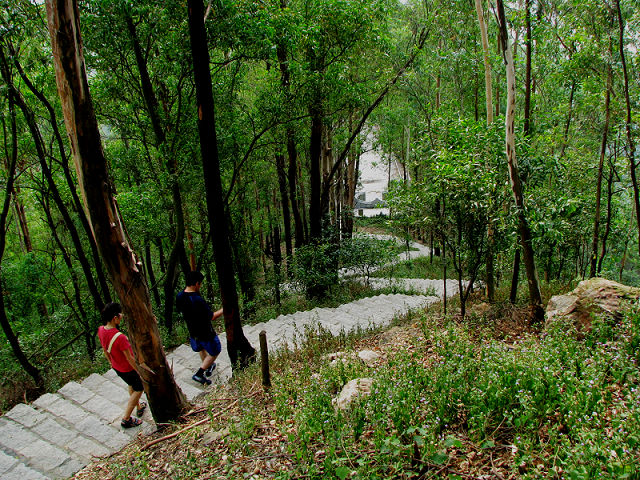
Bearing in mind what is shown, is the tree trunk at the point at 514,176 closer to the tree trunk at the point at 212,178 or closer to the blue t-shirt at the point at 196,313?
the tree trunk at the point at 212,178

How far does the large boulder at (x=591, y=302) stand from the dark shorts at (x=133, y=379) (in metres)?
5.18

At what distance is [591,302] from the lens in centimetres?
458

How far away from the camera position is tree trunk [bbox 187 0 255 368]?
484 cm

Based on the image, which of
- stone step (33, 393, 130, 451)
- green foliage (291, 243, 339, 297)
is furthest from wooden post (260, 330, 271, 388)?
green foliage (291, 243, 339, 297)

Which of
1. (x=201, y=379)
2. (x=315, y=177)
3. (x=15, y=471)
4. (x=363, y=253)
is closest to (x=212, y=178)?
(x=201, y=379)

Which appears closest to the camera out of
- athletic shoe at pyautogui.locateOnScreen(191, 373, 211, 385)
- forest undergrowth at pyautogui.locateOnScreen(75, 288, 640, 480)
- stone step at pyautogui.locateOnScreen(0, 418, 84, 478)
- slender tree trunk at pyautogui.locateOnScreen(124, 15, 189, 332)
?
forest undergrowth at pyautogui.locateOnScreen(75, 288, 640, 480)

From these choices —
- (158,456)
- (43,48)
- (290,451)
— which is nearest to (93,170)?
(158,456)

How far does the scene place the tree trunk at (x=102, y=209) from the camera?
11.6 ft

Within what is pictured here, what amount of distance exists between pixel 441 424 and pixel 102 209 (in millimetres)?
3760

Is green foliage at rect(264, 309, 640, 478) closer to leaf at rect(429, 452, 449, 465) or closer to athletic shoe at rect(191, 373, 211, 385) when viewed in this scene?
leaf at rect(429, 452, 449, 465)

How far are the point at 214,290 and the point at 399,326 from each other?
32.8ft

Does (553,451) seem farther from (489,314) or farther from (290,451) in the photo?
(489,314)

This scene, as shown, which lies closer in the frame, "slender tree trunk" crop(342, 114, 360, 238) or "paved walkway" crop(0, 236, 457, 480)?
"paved walkway" crop(0, 236, 457, 480)

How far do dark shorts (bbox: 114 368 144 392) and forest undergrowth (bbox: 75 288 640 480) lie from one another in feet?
2.04
